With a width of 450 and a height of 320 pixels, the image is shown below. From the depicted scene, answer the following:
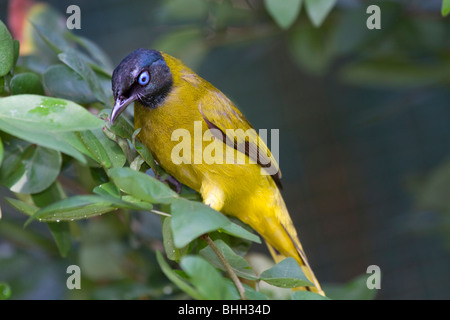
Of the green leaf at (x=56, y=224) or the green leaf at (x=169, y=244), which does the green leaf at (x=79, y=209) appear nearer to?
the green leaf at (x=169, y=244)

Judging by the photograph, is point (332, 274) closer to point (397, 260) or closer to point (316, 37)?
point (397, 260)

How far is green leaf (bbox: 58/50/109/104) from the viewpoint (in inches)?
34.9

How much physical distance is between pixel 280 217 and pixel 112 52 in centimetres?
199

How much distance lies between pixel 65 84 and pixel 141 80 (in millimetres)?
162

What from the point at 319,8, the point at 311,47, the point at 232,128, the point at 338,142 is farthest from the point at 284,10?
the point at 338,142

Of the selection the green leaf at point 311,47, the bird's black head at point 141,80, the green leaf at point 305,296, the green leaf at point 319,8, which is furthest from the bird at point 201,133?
the green leaf at point 311,47

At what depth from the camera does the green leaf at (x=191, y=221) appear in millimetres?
562

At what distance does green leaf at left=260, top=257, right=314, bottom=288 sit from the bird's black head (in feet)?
1.16

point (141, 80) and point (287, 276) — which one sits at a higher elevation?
point (141, 80)

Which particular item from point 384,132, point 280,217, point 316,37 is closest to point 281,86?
point 384,132

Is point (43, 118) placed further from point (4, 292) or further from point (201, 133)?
point (201, 133)

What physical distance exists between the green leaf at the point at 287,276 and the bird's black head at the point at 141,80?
1.16 ft

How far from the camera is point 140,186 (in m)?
0.62

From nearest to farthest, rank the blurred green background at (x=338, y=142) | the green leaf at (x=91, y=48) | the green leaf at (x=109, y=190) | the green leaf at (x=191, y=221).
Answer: the green leaf at (x=191, y=221), the green leaf at (x=109, y=190), the green leaf at (x=91, y=48), the blurred green background at (x=338, y=142)
